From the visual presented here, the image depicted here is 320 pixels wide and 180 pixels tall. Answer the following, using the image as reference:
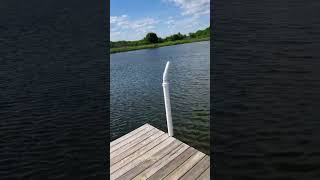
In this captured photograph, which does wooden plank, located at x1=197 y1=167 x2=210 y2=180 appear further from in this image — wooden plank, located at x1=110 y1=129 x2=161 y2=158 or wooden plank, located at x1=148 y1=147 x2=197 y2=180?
wooden plank, located at x1=110 y1=129 x2=161 y2=158

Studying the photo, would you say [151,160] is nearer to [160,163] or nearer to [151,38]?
[160,163]

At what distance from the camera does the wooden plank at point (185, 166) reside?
5.72 meters

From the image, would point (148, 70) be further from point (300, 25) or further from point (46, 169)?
point (46, 169)

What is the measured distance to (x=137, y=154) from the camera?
6746 millimetres

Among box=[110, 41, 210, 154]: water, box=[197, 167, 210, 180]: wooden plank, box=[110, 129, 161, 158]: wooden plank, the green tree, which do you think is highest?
the green tree

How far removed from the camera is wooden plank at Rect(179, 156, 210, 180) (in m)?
5.62

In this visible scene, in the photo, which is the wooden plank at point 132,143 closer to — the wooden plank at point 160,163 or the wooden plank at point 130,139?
the wooden plank at point 130,139

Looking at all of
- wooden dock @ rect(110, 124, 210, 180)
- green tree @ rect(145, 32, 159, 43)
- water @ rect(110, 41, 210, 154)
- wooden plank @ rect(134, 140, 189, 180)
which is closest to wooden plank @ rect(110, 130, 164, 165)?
wooden dock @ rect(110, 124, 210, 180)

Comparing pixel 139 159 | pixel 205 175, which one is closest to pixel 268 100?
pixel 139 159

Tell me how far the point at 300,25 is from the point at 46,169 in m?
15.9

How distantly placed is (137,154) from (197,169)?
52.0 inches

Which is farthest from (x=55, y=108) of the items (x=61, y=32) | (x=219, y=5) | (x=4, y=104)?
(x=219, y=5)

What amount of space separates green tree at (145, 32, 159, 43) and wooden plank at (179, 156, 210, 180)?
2629 inches

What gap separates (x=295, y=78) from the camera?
12.0 meters
